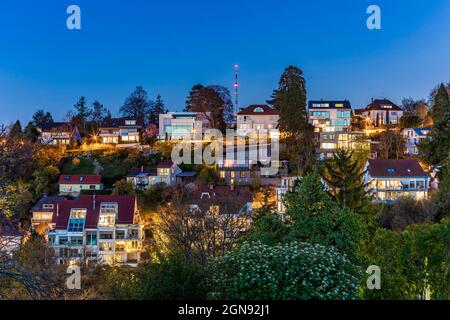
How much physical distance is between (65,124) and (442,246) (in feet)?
198

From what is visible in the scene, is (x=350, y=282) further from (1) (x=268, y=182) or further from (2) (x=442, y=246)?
(1) (x=268, y=182)

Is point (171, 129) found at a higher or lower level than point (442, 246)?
higher

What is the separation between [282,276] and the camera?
8.64 meters

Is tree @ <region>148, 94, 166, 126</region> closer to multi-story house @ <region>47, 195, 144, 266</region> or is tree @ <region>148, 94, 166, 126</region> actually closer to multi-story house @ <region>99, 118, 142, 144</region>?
multi-story house @ <region>99, 118, 142, 144</region>

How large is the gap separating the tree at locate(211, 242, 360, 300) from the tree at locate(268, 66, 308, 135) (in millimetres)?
37262

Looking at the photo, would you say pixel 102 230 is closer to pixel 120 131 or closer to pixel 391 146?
pixel 120 131

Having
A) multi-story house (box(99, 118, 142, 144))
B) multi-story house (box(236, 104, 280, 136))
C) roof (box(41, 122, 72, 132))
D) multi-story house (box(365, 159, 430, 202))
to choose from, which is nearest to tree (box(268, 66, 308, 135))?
multi-story house (box(236, 104, 280, 136))

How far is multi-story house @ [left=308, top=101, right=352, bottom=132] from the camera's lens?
185 feet

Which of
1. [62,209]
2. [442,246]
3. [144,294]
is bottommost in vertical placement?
[62,209]

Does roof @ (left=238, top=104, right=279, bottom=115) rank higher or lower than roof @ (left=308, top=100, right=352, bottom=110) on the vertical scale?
lower

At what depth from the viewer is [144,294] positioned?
8.41 m

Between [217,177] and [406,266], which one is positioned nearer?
[406,266]
